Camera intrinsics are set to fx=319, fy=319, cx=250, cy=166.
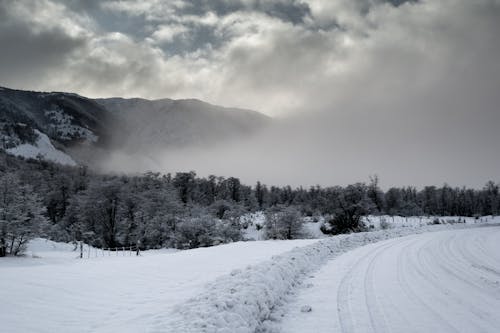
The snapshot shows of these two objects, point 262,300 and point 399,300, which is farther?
point 399,300

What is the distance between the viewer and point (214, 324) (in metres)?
6.11

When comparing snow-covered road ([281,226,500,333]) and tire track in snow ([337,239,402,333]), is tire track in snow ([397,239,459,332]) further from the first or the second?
tire track in snow ([337,239,402,333])

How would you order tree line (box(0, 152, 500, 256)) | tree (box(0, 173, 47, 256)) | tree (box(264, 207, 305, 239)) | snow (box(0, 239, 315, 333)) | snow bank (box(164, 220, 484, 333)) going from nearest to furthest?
snow bank (box(164, 220, 484, 333)), snow (box(0, 239, 315, 333)), tree (box(0, 173, 47, 256)), tree line (box(0, 152, 500, 256)), tree (box(264, 207, 305, 239))

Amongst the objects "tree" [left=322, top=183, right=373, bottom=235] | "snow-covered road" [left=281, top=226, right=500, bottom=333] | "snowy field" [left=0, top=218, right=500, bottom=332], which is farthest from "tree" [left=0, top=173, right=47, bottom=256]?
"tree" [left=322, top=183, right=373, bottom=235]

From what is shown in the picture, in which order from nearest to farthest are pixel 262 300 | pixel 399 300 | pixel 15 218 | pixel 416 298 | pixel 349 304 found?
pixel 262 300, pixel 349 304, pixel 399 300, pixel 416 298, pixel 15 218

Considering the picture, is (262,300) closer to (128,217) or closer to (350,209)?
(350,209)

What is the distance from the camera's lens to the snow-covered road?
21.3ft

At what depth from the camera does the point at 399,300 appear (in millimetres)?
Result: 8258

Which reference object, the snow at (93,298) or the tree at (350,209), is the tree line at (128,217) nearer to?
the tree at (350,209)

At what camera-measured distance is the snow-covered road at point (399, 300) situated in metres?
6.49

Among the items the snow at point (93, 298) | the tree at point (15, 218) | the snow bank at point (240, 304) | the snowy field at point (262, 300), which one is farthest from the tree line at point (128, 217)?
the snow bank at point (240, 304)

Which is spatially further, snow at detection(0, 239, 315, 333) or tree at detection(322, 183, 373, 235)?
tree at detection(322, 183, 373, 235)

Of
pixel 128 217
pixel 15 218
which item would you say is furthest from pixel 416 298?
pixel 128 217

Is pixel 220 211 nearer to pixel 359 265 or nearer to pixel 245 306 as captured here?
pixel 359 265
